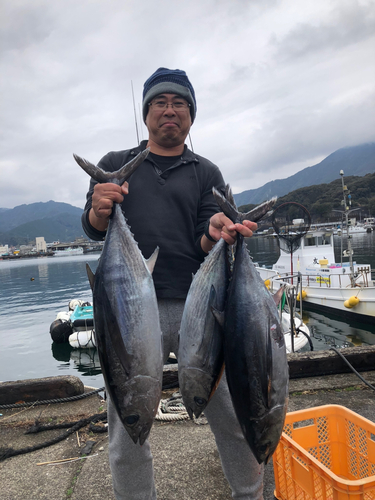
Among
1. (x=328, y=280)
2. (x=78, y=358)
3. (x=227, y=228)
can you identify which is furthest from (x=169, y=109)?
(x=328, y=280)

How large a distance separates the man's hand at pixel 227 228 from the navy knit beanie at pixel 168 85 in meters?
0.84

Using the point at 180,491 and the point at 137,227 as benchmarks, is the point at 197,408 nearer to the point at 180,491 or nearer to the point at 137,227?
the point at 137,227

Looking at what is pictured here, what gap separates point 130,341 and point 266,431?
2.45 feet

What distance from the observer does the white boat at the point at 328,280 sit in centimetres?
1357

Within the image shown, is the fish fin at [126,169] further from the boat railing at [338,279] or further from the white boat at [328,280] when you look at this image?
the boat railing at [338,279]

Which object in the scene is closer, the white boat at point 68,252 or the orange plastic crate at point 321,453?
the orange plastic crate at point 321,453

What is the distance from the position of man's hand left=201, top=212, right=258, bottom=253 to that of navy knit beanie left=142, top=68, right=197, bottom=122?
0.84 m

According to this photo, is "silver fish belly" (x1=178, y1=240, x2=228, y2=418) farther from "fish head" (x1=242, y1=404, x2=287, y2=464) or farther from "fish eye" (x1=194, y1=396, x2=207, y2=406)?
"fish head" (x1=242, y1=404, x2=287, y2=464)

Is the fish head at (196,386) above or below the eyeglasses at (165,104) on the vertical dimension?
below

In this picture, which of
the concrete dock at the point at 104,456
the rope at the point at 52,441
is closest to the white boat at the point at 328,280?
the concrete dock at the point at 104,456

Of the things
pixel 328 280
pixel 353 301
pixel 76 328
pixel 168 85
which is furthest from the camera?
pixel 328 280

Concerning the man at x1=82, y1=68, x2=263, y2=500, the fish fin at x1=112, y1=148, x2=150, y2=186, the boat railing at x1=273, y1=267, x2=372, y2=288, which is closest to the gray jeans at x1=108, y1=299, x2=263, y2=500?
the man at x1=82, y1=68, x2=263, y2=500

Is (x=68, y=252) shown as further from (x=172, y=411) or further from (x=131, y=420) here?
(x=131, y=420)

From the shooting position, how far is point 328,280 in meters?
15.3
